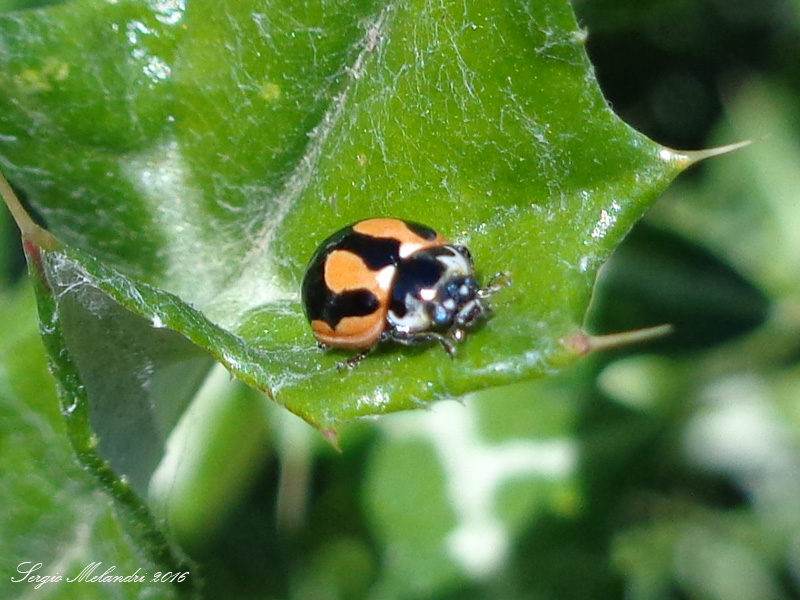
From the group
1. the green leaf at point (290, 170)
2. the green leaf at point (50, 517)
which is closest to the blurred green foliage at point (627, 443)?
the green leaf at point (50, 517)

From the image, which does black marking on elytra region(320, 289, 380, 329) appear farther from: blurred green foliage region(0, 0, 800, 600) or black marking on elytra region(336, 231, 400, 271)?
blurred green foliage region(0, 0, 800, 600)

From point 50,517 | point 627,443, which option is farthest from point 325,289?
point 627,443

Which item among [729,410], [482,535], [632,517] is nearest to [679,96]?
[729,410]

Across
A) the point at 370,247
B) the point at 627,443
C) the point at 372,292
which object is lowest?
the point at 627,443

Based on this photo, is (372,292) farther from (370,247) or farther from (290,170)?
(290,170)

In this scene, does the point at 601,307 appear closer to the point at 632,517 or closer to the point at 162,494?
the point at 632,517

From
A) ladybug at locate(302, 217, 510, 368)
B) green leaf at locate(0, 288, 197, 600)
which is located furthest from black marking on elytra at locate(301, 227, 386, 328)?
green leaf at locate(0, 288, 197, 600)

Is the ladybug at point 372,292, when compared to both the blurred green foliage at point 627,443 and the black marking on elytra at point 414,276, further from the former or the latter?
the blurred green foliage at point 627,443
